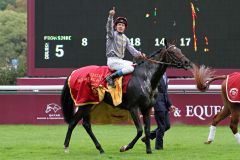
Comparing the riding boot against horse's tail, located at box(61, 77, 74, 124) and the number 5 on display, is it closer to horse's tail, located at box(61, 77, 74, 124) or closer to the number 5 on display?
horse's tail, located at box(61, 77, 74, 124)

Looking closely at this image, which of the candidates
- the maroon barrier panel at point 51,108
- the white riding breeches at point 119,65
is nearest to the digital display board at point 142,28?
the maroon barrier panel at point 51,108

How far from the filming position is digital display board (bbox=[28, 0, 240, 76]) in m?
18.5

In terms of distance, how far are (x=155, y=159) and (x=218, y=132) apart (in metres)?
6.54

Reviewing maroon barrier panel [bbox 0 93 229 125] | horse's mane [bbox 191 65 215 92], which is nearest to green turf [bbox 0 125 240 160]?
maroon barrier panel [bbox 0 93 229 125]

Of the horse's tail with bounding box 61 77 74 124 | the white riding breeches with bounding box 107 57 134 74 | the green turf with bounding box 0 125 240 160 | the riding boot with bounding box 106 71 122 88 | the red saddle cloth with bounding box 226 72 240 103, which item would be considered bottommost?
the green turf with bounding box 0 125 240 160

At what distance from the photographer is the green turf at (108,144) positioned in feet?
38.2

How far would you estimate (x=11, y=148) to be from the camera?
13031 mm

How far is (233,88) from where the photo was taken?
1353 cm

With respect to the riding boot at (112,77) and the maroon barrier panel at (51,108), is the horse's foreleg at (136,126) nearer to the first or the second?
the riding boot at (112,77)

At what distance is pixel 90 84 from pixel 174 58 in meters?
1.49

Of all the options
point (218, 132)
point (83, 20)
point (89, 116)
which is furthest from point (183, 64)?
point (83, 20)

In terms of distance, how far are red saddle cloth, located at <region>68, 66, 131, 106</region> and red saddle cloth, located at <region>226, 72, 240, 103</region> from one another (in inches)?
87.1

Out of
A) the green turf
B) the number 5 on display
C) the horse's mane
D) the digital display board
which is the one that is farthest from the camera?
the number 5 on display

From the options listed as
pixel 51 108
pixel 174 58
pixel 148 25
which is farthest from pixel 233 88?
pixel 51 108
